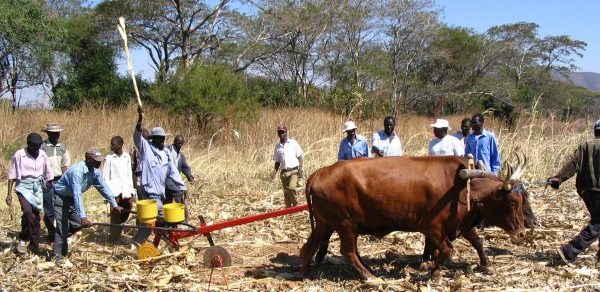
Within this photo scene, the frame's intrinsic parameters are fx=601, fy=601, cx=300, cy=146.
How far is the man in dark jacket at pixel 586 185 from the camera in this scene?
7340mm

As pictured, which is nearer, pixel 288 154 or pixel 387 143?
pixel 387 143

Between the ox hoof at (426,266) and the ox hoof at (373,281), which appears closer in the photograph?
the ox hoof at (373,281)

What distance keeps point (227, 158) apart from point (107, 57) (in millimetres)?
15563

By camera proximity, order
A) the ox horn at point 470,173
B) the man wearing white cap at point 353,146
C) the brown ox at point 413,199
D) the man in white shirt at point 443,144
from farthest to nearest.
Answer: the man wearing white cap at point 353,146
the man in white shirt at point 443,144
the brown ox at point 413,199
the ox horn at point 470,173

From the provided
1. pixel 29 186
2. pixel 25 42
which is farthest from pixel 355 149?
pixel 25 42

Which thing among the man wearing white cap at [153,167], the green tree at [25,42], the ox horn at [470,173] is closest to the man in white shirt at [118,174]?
the man wearing white cap at [153,167]

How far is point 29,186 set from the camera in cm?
841

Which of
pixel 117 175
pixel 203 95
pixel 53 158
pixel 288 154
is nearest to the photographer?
pixel 117 175

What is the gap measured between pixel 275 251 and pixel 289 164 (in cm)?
238

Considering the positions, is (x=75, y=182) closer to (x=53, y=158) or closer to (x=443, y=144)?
(x=53, y=158)

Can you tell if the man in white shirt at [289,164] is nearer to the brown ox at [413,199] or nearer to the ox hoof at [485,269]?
the brown ox at [413,199]

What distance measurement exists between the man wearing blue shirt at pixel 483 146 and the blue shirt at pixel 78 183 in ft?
17.3

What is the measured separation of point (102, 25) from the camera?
2897 centimetres

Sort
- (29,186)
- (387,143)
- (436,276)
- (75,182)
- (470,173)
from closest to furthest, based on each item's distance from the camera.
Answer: (470,173) < (436,276) < (75,182) < (29,186) < (387,143)
